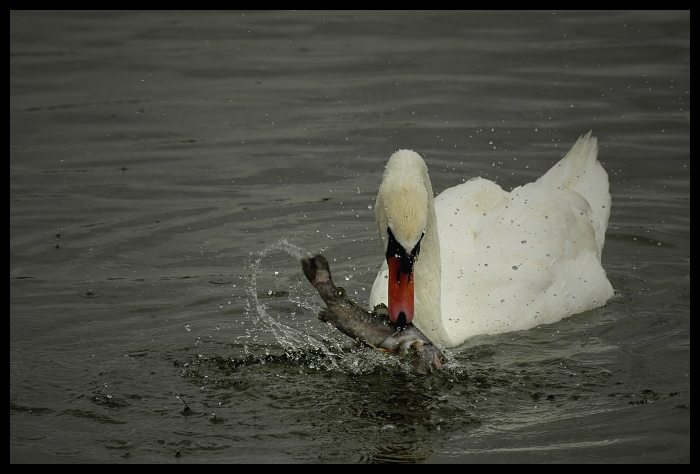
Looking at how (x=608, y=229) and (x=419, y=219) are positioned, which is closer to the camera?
(x=419, y=219)

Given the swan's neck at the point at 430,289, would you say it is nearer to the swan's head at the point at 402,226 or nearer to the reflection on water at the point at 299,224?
the reflection on water at the point at 299,224

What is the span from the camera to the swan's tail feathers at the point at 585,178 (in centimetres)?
959

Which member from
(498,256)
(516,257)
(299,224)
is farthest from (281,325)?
(299,224)

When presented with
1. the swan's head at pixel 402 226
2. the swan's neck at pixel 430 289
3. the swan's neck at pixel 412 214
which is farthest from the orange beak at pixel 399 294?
the swan's neck at pixel 430 289

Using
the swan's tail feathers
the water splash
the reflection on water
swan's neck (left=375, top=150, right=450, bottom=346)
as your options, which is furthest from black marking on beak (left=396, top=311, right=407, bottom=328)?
the swan's tail feathers

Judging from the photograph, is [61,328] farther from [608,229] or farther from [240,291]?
[608,229]

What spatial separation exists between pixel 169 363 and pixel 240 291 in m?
1.54

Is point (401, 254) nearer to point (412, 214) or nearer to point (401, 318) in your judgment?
point (412, 214)

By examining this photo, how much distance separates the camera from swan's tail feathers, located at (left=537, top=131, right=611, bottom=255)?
31.5 ft

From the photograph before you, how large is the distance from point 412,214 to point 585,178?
3764 millimetres

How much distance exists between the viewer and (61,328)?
26.1 ft

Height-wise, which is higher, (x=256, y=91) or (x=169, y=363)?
(x=256, y=91)

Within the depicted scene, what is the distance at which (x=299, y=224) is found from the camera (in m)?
10.1
